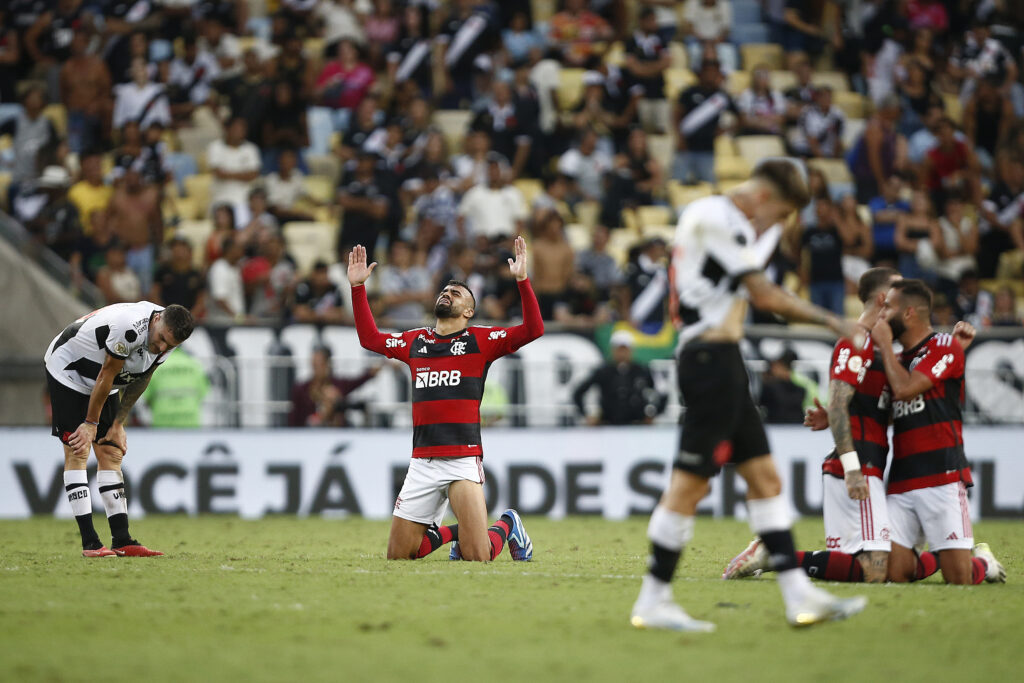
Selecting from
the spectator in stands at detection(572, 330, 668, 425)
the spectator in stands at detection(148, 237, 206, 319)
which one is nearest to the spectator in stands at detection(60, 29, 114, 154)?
the spectator in stands at detection(148, 237, 206, 319)

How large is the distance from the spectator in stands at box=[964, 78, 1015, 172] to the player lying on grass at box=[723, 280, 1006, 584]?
575 inches

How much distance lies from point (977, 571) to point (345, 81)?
50.4 ft

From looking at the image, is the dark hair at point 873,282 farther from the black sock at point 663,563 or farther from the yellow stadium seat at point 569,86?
the yellow stadium seat at point 569,86

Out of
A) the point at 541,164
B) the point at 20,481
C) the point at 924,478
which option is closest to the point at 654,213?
the point at 541,164

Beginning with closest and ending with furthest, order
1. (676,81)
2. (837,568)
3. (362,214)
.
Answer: (837,568) → (362,214) → (676,81)

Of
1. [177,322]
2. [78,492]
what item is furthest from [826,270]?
[78,492]

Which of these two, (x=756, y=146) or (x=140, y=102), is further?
(x=756, y=146)

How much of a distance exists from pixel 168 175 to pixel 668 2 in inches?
375

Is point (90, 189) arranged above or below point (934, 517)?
above

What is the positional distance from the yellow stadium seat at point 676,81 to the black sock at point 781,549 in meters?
16.6

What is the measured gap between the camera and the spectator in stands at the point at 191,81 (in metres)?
22.0

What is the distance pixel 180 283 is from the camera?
18.5 metres

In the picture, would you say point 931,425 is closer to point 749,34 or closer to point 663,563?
point 663,563

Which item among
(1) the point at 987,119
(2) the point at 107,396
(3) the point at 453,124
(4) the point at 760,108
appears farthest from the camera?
(1) the point at 987,119
